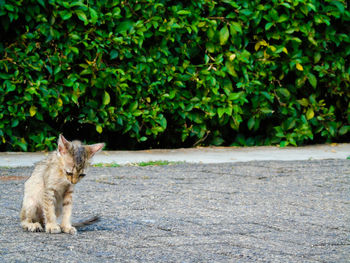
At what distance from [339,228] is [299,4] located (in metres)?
4.85

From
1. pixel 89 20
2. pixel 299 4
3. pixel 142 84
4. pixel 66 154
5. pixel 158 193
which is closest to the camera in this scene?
pixel 66 154

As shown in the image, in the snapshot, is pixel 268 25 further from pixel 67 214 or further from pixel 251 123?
pixel 67 214

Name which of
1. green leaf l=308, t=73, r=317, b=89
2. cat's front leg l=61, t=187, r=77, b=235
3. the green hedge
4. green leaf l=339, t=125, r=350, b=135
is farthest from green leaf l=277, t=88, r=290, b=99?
cat's front leg l=61, t=187, r=77, b=235

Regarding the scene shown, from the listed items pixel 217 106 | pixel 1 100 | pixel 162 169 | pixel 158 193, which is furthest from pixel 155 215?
pixel 217 106

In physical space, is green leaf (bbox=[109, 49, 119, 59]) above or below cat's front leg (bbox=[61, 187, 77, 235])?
above

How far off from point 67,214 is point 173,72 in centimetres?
418

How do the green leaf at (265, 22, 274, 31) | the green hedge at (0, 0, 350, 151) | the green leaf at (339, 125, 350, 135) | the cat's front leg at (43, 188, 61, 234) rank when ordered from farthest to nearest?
the green leaf at (339, 125, 350, 135) → the green leaf at (265, 22, 274, 31) → the green hedge at (0, 0, 350, 151) → the cat's front leg at (43, 188, 61, 234)

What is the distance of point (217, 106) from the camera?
28.0 ft

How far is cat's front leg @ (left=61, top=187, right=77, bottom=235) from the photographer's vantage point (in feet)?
13.6

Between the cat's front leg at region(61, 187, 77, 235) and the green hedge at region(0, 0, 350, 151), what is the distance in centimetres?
338

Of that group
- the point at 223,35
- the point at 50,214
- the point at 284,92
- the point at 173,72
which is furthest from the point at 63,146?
the point at 284,92

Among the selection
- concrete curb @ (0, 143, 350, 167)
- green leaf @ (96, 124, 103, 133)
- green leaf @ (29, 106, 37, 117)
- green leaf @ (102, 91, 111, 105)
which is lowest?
concrete curb @ (0, 143, 350, 167)

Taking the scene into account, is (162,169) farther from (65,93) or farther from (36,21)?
(36,21)

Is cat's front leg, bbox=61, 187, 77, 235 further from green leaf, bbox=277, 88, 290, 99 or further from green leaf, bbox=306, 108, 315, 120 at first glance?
green leaf, bbox=306, 108, 315, 120
